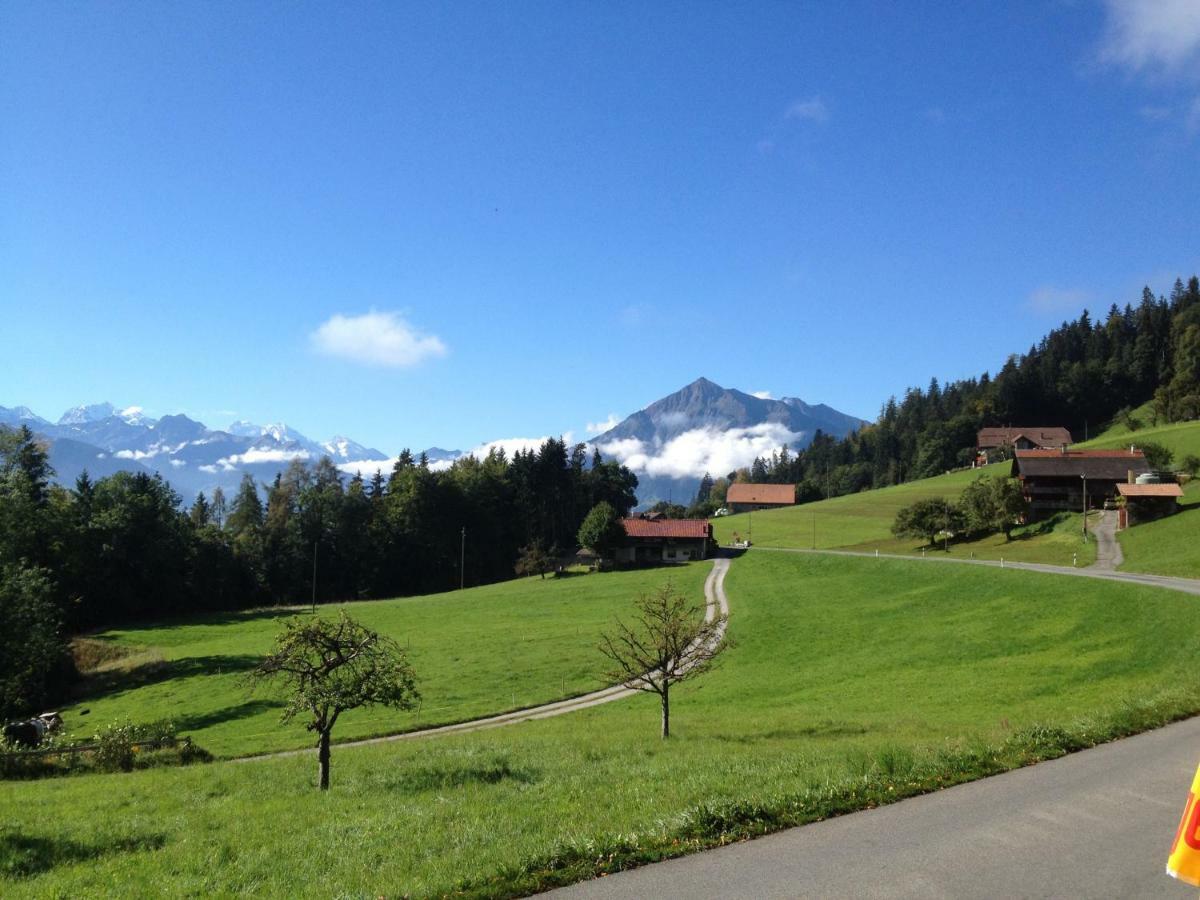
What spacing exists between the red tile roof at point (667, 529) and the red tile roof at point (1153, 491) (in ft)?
176

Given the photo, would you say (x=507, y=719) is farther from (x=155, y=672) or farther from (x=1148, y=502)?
(x=1148, y=502)

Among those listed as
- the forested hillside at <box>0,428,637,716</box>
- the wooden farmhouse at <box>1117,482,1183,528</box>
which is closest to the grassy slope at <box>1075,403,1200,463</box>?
the wooden farmhouse at <box>1117,482,1183,528</box>

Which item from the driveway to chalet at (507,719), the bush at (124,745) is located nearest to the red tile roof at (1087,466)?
the driveway to chalet at (507,719)

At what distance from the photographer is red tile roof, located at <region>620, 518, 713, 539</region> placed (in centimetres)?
11381

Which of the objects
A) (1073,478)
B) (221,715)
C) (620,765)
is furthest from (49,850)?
(1073,478)

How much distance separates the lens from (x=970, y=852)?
32.3ft

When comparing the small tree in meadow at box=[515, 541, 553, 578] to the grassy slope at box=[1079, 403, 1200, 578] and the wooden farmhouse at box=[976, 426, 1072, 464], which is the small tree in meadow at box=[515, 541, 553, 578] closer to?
the grassy slope at box=[1079, 403, 1200, 578]

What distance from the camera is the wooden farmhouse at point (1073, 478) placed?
98875 mm

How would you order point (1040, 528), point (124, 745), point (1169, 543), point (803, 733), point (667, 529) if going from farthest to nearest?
point (667, 529)
point (1040, 528)
point (1169, 543)
point (124, 745)
point (803, 733)

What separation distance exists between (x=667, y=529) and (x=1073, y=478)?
2225 inches

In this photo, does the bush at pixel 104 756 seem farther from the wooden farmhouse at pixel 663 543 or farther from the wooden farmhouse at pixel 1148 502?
the wooden farmhouse at pixel 1148 502

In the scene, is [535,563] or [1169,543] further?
[535,563]

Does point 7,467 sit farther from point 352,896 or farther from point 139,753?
point 352,896

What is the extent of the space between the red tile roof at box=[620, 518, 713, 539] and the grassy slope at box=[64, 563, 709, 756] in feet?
40.8
